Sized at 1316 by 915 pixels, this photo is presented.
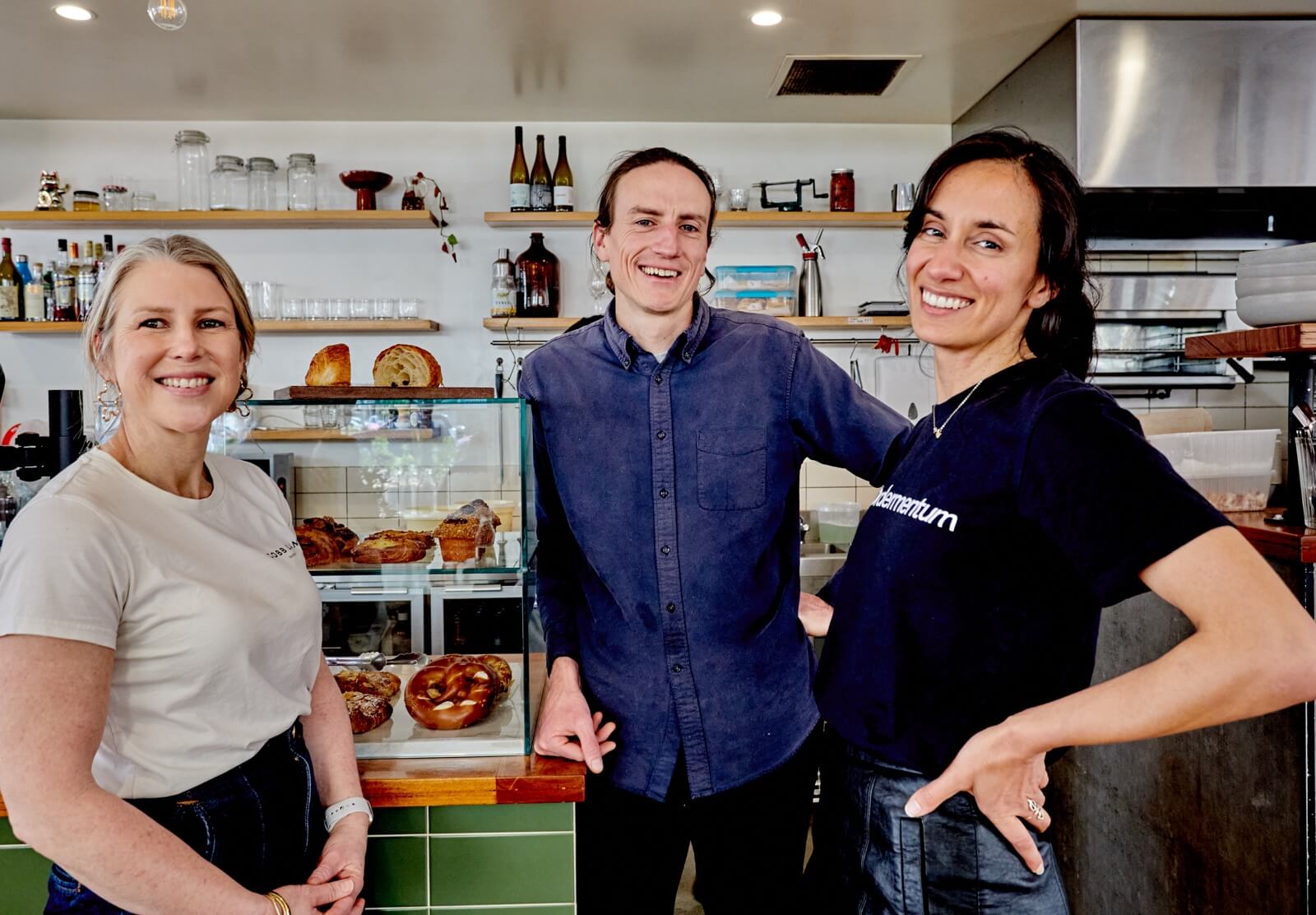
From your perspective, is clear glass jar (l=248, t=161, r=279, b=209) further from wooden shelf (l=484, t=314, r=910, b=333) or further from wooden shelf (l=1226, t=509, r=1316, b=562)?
wooden shelf (l=1226, t=509, r=1316, b=562)

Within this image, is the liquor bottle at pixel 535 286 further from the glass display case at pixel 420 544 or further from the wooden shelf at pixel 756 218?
the glass display case at pixel 420 544

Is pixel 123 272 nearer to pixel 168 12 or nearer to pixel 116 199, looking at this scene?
pixel 168 12

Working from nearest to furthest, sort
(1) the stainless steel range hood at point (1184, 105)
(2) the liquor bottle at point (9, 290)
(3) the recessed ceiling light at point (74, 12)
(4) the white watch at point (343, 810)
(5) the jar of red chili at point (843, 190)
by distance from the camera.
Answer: (4) the white watch at point (343, 810) → (3) the recessed ceiling light at point (74, 12) → (1) the stainless steel range hood at point (1184, 105) → (2) the liquor bottle at point (9, 290) → (5) the jar of red chili at point (843, 190)

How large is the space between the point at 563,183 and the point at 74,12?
6.13 ft

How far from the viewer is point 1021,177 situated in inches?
43.8

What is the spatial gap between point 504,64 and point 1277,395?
367 cm

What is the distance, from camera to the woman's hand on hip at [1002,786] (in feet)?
3.06

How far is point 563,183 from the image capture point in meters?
4.07

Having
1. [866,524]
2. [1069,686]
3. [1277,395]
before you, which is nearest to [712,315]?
[866,524]

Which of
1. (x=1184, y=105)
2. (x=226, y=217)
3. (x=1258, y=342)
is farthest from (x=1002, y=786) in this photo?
(x=226, y=217)

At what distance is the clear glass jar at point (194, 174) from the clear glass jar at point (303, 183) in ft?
1.21

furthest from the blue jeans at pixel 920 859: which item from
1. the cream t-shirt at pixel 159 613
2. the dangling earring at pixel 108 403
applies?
the dangling earring at pixel 108 403

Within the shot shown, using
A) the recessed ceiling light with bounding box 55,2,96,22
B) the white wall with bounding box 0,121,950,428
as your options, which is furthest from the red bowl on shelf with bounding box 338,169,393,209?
the recessed ceiling light with bounding box 55,2,96,22

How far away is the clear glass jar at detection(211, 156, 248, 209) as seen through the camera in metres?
3.91
